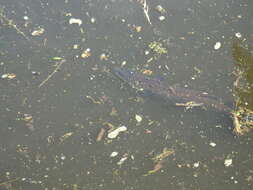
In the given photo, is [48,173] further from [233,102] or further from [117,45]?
[233,102]

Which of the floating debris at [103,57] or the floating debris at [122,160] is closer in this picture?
the floating debris at [122,160]

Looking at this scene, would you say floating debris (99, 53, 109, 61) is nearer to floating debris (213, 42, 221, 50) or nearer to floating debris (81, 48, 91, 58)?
floating debris (81, 48, 91, 58)

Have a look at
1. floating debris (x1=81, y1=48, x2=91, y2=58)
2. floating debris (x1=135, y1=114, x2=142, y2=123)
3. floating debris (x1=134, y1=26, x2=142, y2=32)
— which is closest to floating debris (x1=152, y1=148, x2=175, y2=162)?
floating debris (x1=135, y1=114, x2=142, y2=123)

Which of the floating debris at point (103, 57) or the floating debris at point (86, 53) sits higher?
the floating debris at point (86, 53)

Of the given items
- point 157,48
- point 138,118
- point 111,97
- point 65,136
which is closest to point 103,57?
point 111,97

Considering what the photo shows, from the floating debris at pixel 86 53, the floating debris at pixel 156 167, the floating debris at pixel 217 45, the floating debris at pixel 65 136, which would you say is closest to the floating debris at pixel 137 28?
the floating debris at pixel 86 53

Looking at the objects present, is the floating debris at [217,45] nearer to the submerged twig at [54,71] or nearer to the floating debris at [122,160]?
the floating debris at [122,160]

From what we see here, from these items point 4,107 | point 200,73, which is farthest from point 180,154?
point 4,107

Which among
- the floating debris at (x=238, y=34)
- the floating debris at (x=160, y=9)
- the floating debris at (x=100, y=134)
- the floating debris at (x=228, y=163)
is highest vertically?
the floating debris at (x=160, y=9)
